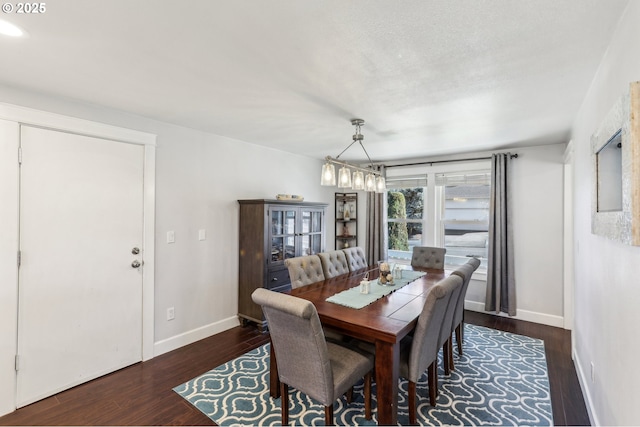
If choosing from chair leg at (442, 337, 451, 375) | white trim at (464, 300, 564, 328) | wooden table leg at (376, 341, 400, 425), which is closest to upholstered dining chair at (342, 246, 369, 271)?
chair leg at (442, 337, 451, 375)

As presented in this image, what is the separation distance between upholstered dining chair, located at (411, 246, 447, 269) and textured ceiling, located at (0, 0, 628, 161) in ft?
5.32

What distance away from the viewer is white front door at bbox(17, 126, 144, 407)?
90.7 inches

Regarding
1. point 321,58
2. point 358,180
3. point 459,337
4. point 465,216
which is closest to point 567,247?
point 465,216

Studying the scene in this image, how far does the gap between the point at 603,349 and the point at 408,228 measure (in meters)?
3.38

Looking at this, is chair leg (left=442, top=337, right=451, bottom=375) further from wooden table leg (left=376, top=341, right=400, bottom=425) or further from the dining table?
wooden table leg (left=376, top=341, right=400, bottom=425)

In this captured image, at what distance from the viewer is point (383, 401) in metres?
1.85

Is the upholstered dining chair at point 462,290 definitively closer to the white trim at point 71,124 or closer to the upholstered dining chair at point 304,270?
the upholstered dining chair at point 304,270

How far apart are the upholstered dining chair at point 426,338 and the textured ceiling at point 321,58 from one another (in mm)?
1403

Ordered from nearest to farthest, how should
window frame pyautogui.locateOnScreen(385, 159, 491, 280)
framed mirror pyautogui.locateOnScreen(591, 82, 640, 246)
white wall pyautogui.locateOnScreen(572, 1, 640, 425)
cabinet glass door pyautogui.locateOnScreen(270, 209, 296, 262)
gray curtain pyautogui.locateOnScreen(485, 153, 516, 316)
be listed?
framed mirror pyautogui.locateOnScreen(591, 82, 640, 246), white wall pyautogui.locateOnScreen(572, 1, 640, 425), cabinet glass door pyautogui.locateOnScreen(270, 209, 296, 262), gray curtain pyautogui.locateOnScreen(485, 153, 516, 316), window frame pyautogui.locateOnScreen(385, 159, 491, 280)

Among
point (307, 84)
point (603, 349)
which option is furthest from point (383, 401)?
point (307, 84)

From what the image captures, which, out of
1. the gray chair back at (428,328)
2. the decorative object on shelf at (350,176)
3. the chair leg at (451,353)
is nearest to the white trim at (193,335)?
the decorative object on shelf at (350,176)

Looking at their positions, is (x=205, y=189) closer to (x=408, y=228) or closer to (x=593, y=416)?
(x=408, y=228)

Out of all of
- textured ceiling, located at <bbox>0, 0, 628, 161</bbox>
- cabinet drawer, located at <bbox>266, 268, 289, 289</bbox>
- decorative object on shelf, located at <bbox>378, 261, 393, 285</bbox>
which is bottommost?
cabinet drawer, located at <bbox>266, 268, 289, 289</bbox>

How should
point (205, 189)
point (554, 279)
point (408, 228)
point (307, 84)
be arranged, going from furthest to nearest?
point (408, 228), point (554, 279), point (205, 189), point (307, 84)
